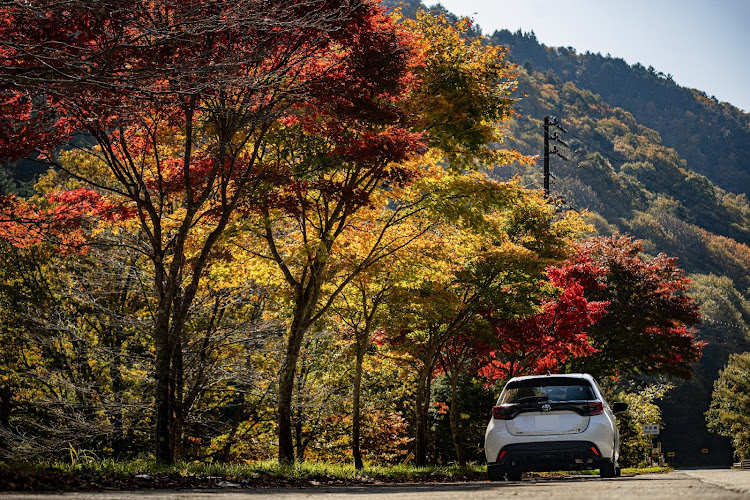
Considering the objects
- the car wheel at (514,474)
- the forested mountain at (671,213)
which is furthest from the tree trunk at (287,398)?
the forested mountain at (671,213)

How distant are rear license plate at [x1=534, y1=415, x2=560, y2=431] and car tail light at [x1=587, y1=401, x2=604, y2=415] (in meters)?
0.44

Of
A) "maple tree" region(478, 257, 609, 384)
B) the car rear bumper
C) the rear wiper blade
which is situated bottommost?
→ the car rear bumper

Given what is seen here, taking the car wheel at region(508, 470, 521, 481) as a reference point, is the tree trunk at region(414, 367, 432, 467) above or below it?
above

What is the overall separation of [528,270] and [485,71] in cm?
734

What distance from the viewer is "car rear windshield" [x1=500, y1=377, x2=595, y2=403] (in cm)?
1119

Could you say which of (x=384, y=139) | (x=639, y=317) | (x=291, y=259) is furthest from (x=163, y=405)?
(x=639, y=317)

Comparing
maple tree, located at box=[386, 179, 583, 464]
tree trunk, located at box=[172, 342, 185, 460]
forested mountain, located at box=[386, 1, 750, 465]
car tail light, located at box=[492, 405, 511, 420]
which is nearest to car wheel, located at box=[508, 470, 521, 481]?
car tail light, located at box=[492, 405, 511, 420]

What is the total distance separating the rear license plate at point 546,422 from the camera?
10906 mm

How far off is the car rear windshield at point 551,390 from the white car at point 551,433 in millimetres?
13

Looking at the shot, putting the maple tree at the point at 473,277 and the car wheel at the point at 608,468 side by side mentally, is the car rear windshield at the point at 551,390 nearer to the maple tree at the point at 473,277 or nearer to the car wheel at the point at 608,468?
the car wheel at the point at 608,468

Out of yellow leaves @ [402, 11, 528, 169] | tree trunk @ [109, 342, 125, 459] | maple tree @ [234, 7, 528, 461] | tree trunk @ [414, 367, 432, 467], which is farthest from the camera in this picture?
tree trunk @ [109, 342, 125, 459]

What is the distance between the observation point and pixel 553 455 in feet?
35.5

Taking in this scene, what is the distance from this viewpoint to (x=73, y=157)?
2734cm

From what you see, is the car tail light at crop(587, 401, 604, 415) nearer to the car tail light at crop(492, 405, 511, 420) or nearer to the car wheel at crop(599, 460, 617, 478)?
the car wheel at crop(599, 460, 617, 478)
